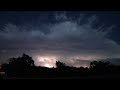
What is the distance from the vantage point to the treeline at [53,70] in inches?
101

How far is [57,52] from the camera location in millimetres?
2857

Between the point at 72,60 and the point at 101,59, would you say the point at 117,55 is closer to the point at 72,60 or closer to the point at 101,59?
the point at 101,59

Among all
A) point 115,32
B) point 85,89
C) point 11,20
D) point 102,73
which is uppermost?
point 11,20

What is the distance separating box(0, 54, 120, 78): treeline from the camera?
2559 millimetres

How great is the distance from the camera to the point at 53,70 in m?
2.60

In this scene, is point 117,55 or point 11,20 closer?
point 117,55

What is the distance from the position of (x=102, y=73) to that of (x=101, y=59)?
23 centimetres
